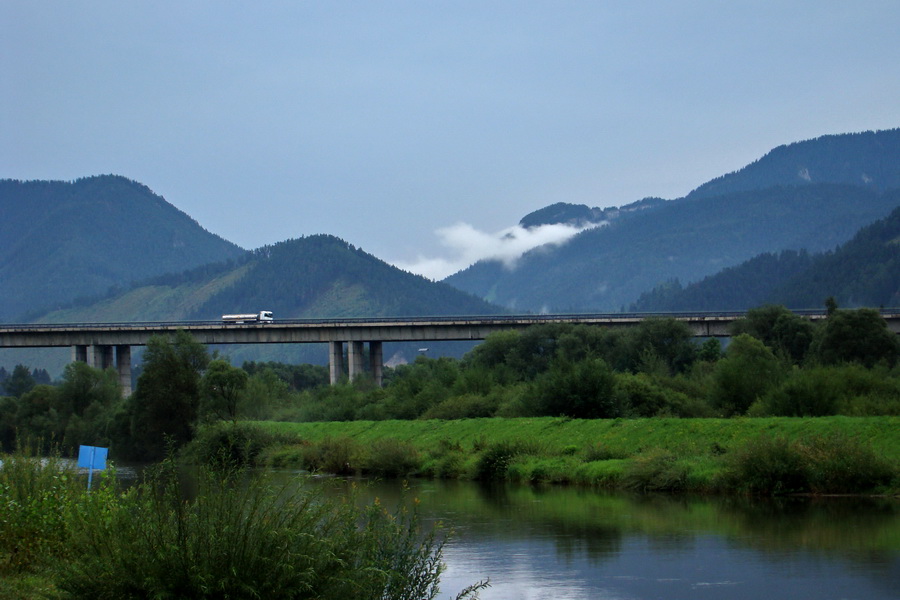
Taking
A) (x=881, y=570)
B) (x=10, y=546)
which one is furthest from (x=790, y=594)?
(x=10, y=546)

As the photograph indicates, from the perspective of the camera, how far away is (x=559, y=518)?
2959 centimetres

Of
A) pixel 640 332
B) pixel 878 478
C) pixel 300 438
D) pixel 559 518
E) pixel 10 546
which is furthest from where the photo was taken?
pixel 640 332

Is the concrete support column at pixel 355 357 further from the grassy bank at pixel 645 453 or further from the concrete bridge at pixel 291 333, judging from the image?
the grassy bank at pixel 645 453

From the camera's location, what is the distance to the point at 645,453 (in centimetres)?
4066

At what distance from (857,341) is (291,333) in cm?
5903

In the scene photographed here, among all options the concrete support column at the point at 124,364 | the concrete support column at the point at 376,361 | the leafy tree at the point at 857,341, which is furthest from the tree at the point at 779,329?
the concrete support column at the point at 124,364

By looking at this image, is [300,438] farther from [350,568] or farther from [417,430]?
[350,568]

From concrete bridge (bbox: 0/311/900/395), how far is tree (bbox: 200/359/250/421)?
36.3 metres

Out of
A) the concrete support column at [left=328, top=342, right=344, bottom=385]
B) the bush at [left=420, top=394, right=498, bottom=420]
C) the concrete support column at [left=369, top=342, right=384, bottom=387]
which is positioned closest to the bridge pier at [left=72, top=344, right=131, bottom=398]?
the concrete support column at [left=328, top=342, right=344, bottom=385]

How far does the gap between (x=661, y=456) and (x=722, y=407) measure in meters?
15.7

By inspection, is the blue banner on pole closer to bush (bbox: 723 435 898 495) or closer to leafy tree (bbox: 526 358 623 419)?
bush (bbox: 723 435 898 495)

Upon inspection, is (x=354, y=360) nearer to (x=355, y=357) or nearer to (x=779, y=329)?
(x=355, y=357)

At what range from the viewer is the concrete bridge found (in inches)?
4505

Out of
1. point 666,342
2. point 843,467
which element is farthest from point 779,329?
point 843,467
